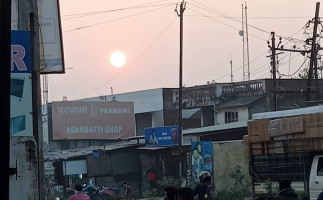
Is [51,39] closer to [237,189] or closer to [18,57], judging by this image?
[18,57]

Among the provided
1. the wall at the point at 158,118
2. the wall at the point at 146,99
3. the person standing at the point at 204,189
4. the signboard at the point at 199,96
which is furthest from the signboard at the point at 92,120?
the person standing at the point at 204,189

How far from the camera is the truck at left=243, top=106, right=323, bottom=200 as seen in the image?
48.3 ft

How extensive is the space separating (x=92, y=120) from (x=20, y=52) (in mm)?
45253

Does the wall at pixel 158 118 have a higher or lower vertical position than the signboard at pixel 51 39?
lower

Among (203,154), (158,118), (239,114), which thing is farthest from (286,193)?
(158,118)

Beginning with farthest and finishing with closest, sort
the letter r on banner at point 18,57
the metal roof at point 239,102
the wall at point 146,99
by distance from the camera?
the wall at point 146,99
the metal roof at point 239,102
the letter r on banner at point 18,57

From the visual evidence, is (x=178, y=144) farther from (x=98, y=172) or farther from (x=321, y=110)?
(x=321, y=110)

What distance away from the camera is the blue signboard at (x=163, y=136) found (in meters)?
32.6

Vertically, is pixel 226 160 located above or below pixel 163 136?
below

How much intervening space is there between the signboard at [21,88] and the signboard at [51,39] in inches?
227

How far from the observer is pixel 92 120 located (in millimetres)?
50281

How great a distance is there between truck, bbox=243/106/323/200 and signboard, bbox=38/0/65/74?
6.16 metres

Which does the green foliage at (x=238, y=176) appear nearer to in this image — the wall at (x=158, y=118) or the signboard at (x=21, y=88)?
the signboard at (x=21, y=88)
